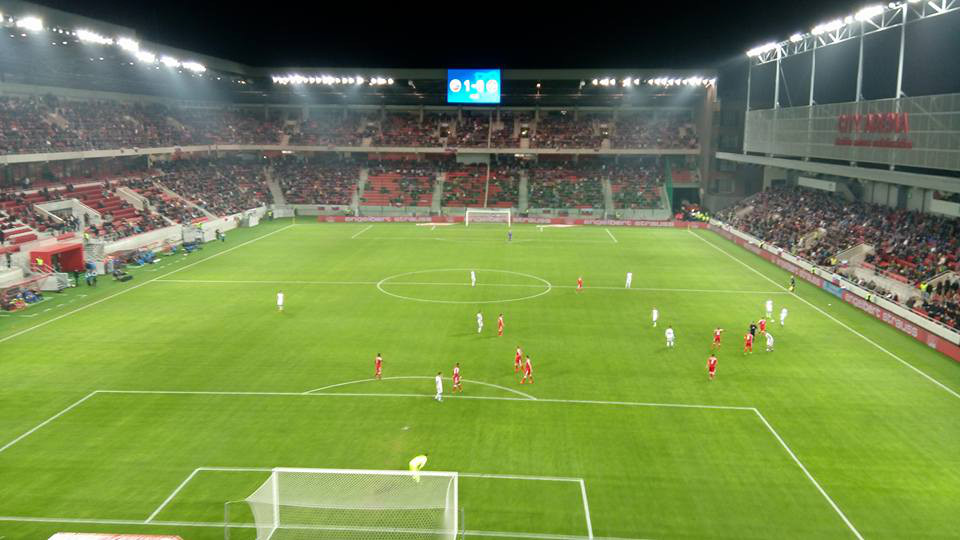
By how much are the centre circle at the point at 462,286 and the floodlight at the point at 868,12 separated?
87.0 ft

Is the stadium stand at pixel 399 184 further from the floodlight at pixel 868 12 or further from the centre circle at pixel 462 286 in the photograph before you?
the floodlight at pixel 868 12

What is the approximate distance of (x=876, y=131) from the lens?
42.7 meters

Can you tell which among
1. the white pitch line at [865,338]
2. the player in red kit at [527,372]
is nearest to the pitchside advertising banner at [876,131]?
the white pitch line at [865,338]

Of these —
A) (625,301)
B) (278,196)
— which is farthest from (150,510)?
(278,196)

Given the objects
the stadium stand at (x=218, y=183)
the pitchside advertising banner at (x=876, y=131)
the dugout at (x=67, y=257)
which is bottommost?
the dugout at (x=67, y=257)

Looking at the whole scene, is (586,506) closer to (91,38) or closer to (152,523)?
(152,523)

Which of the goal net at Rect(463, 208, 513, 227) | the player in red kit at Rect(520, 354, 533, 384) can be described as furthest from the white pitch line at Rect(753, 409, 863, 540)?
the goal net at Rect(463, 208, 513, 227)

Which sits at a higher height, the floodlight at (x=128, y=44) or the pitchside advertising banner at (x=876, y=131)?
the floodlight at (x=128, y=44)

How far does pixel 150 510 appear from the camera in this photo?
55.1 ft

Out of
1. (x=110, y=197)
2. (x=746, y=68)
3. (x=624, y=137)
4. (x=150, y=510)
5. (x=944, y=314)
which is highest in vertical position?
(x=746, y=68)

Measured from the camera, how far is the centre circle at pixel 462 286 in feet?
127

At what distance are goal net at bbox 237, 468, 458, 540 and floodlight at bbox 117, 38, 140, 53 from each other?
5126cm

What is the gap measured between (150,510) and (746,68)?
70497 mm

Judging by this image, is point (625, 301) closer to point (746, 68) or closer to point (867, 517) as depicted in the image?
point (867, 517)
